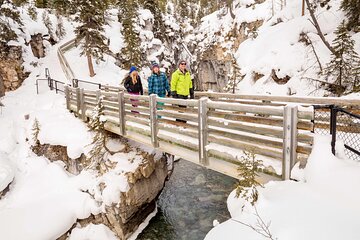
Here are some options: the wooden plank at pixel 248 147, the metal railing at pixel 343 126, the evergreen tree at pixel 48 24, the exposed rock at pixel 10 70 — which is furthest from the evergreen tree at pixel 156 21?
the metal railing at pixel 343 126

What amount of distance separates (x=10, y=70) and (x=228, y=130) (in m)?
21.9

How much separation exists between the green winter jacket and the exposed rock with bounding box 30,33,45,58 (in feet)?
74.5

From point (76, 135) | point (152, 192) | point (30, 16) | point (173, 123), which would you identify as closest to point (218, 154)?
point (173, 123)

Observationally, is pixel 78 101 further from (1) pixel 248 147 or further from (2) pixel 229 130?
(1) pixel 248 147

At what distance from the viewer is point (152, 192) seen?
11.1 meters

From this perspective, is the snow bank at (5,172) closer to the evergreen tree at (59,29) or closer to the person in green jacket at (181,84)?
the person in green jacket at (181,84)

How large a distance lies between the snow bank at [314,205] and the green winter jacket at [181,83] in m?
5.14

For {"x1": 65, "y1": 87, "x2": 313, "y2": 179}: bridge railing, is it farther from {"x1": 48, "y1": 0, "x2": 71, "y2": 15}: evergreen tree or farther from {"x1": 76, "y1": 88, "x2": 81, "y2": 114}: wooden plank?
{"x1": 48, "y1": 0, "x2": 71, "y2": 15}: evergreen tree

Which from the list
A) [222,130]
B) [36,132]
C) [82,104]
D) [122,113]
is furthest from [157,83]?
[36,132]

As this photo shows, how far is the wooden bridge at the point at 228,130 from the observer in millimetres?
5266

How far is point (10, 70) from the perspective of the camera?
22.5 m

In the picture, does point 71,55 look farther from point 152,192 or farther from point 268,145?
point 268,145

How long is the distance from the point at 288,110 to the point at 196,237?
21.1ft

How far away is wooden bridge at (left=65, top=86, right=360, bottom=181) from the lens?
5.27 m
